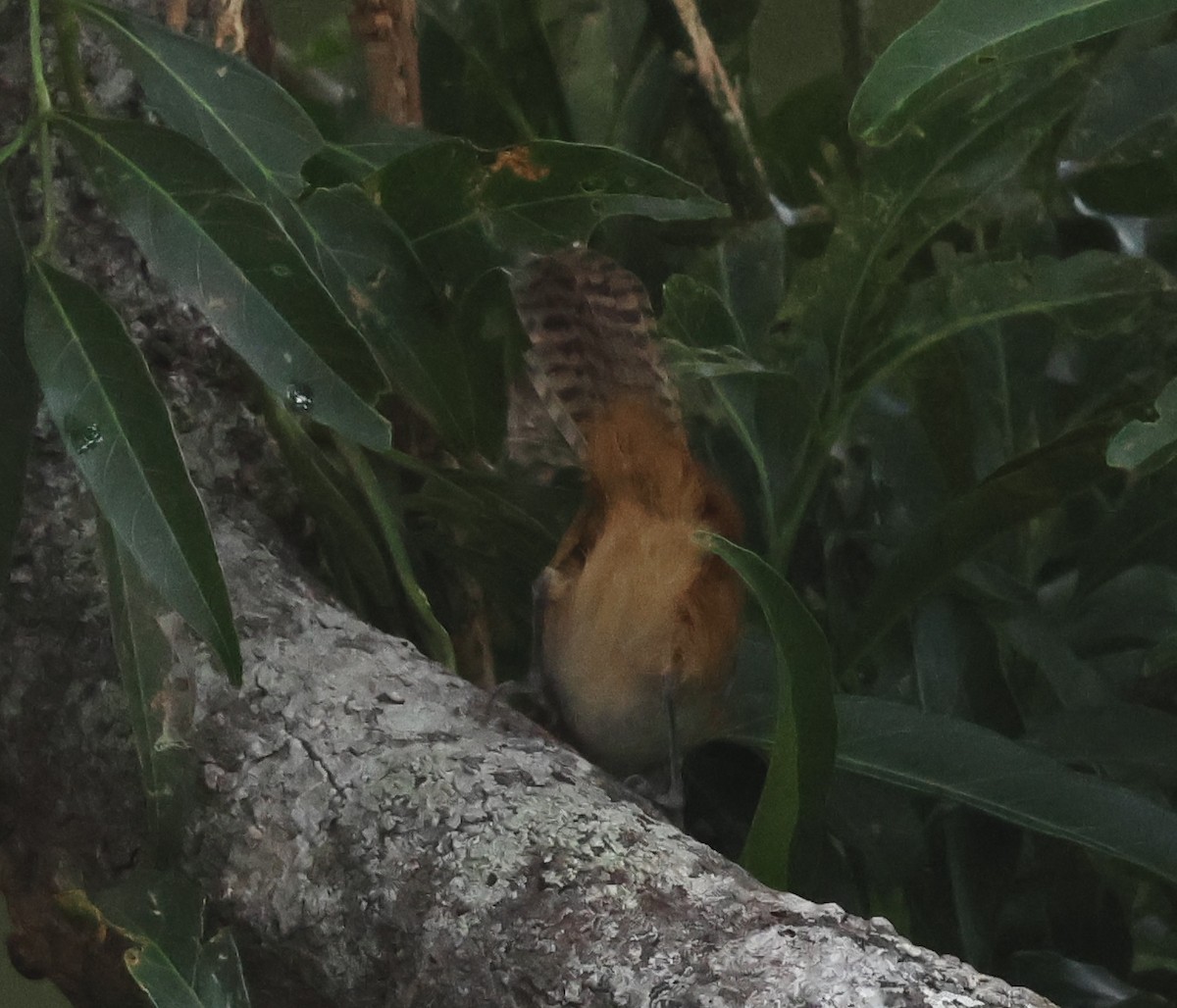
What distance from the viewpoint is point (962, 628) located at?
1.14 metres

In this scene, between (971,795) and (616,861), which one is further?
(971,795)

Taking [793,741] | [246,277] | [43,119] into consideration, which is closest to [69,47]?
[43,119]

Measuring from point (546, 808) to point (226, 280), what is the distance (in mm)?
357

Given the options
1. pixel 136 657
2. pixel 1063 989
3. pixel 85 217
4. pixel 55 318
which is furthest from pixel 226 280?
pixel 1063 989

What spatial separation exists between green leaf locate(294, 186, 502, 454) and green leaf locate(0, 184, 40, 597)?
180 mm

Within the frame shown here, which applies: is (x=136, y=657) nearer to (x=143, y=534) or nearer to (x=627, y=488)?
(x=143, y=534)

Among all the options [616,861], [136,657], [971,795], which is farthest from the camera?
[971,795]

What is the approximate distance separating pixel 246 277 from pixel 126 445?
0.12 m

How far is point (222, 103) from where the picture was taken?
860 mm

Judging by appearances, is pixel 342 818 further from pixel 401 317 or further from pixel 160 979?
pixel 401 317

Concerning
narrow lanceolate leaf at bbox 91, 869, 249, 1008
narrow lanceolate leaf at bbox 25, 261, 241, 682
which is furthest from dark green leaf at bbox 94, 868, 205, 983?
narrow lanceolate leaf at bbox 25, 261, 241, 682

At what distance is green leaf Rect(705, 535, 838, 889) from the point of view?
0.83 meters

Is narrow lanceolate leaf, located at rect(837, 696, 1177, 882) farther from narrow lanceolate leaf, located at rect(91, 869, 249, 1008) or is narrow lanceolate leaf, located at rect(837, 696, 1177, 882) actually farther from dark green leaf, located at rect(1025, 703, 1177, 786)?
narrow lanceolate leaf, located at rect(91, 869, 249, 1008)

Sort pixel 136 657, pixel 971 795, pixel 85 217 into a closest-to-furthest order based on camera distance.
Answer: pixel 136 657 → pixel 971 795 → pixel 85 217
